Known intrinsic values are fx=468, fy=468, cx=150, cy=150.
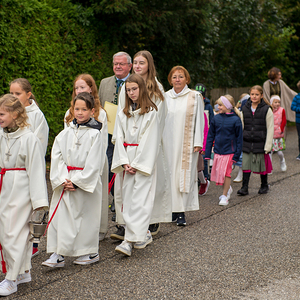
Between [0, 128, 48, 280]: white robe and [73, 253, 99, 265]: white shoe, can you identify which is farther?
[73, 253, 99, 265]: white shoe

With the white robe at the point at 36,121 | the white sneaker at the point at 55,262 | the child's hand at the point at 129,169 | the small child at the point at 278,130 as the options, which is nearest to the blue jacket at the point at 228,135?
the child's hand at the point at 129,169

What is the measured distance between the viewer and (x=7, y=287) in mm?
3861

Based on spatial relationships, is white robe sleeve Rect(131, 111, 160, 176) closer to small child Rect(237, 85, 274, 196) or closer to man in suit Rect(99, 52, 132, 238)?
man in suit Rect(99, 52, 132, 238)

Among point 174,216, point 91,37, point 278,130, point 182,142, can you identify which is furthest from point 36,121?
point 278,130

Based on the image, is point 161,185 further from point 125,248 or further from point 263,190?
point 263,190

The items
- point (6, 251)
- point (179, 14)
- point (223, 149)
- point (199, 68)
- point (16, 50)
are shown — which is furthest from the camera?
point (199, 68)

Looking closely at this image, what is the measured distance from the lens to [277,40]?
1962cm

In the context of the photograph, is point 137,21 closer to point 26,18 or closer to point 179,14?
point 179,14

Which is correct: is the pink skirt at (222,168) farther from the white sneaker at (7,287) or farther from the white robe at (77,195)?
the white sneaker at (7,287)

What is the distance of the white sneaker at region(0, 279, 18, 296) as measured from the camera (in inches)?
150

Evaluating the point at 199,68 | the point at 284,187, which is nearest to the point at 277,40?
the point at 199,68

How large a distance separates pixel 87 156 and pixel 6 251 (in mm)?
1133

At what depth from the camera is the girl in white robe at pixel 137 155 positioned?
488cm

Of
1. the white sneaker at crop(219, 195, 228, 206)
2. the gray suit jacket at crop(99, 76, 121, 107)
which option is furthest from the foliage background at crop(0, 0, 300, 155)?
the white sneaker at crop(219, 195, 228, 206)
